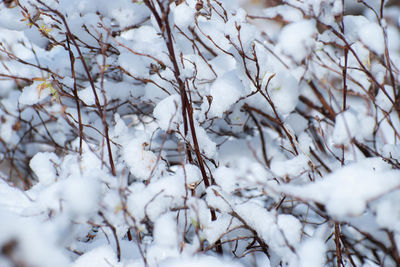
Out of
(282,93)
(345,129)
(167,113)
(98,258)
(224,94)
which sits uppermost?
(282,93)

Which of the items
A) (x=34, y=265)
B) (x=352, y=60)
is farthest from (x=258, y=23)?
(x=34, y=265)

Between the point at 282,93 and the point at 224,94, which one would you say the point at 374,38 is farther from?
the point at 224,94

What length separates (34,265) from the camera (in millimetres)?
662

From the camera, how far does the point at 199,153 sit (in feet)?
4.33

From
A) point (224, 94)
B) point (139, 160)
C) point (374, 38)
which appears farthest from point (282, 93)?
point (139, 160)

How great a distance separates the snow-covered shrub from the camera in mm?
951

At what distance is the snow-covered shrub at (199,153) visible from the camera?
→ 95 cm

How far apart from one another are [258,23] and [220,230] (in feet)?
4.97

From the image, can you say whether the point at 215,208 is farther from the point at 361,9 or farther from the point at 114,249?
the point at 361,9

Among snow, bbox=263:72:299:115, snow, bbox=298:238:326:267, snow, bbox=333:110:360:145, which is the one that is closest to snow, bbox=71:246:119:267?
snow, bbox=298:238:326:267

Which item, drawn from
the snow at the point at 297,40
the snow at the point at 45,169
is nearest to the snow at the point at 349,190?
the snow at the point at 297,40

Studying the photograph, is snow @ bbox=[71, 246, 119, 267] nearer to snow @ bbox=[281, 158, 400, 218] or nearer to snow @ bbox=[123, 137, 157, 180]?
snow @ bbox=[123, 137, 157, 180]

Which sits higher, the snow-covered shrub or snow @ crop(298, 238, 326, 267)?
the snow-covered shrub

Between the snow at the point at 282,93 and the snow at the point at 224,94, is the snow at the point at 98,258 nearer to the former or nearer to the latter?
the snow at the point at 224,94
